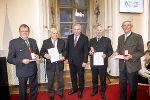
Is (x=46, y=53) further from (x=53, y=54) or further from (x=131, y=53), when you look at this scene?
(x=131, y=53)

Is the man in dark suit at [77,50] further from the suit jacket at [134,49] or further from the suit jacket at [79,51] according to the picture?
the suit jacket at [134,49]

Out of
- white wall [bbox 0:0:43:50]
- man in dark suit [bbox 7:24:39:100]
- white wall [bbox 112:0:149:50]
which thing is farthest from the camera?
white wall [bbox 112:0:149:50]

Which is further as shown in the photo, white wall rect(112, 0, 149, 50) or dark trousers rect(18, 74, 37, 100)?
white wall rect(112, 0, 149, 50)

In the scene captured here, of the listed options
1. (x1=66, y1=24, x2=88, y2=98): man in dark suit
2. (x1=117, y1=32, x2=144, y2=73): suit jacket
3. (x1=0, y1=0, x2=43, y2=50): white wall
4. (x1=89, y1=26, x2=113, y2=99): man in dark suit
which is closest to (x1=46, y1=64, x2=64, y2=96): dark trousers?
(x1=66, y1=24, x2=88, y2=98): man in dark suit

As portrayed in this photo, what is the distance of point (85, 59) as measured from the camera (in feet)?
8.28

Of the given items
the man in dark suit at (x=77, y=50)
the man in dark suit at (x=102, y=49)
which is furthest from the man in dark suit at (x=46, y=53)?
the man in dark suit at (x=102, y=49)

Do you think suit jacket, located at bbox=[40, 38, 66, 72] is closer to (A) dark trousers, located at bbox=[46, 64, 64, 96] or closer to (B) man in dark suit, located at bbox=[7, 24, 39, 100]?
(A) dark trousers, located at bbox=[46, 64, 64, 96]

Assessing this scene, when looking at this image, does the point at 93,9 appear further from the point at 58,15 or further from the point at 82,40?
the point at 82,40

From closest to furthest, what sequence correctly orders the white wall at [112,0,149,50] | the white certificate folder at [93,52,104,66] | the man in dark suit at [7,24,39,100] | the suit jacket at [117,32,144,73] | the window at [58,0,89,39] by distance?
the man in dark suit at [7,24,39,100]
the suit jacket at [117,32,144,73]
the white certificate folder at [93,52,104,66]
the white wall at [112,0,149,50]
the window at [58,0,89,39]

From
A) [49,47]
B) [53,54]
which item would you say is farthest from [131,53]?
[49,47]

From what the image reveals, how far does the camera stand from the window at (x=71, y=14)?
205 inches

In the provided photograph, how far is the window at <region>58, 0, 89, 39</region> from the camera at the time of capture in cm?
520

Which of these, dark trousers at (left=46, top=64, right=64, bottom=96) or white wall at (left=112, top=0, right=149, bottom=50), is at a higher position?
white wall at (left=112, top=0, right=149, bottom=50)

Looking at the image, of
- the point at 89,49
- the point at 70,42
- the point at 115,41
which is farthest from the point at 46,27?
the point at 115,41
